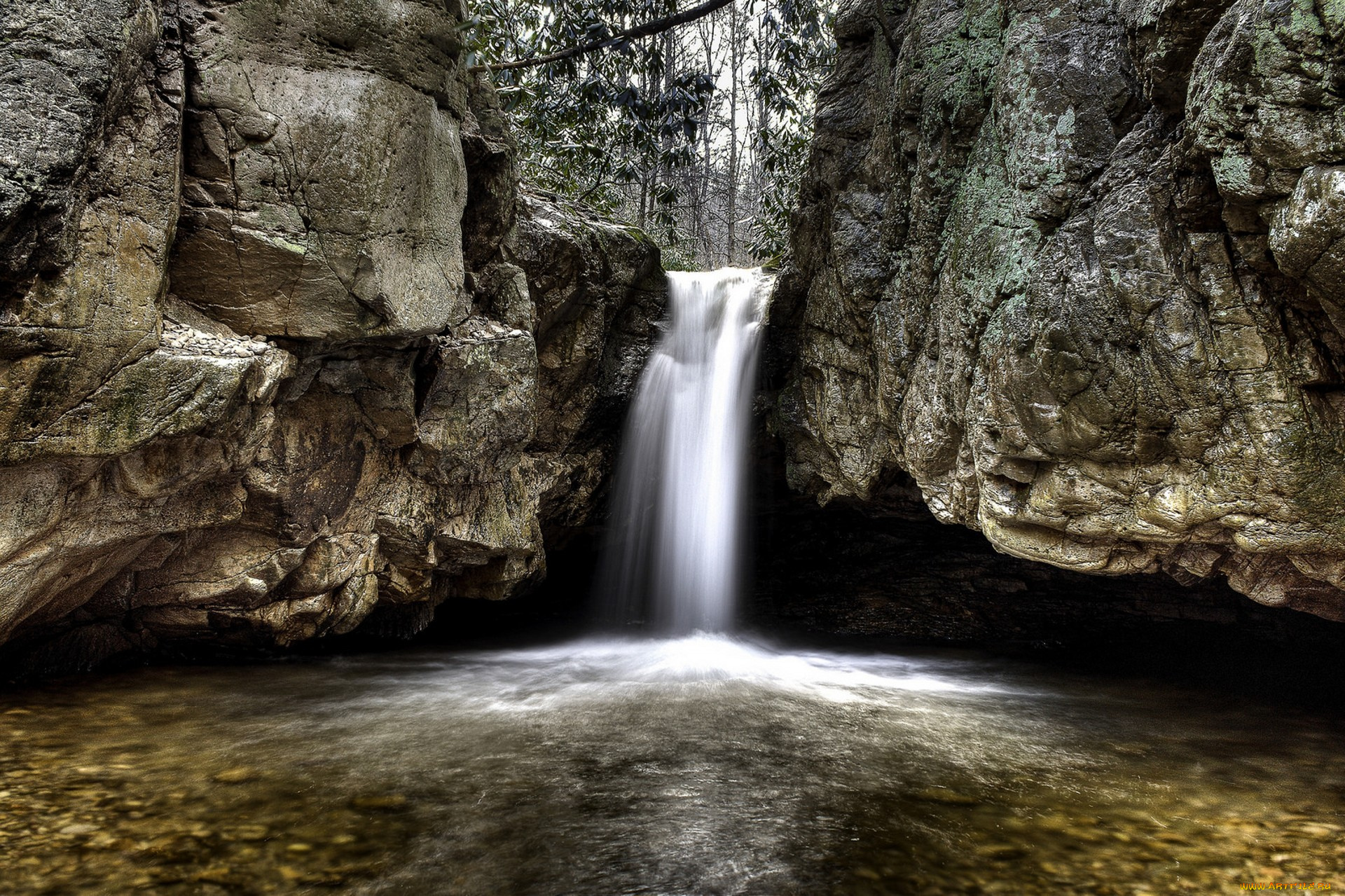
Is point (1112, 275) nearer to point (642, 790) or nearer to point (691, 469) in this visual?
point (642, 790)

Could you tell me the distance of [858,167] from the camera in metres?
8.16

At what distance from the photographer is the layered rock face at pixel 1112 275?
386 cm

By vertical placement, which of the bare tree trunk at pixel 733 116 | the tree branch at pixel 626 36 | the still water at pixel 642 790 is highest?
the bare tree trunk at pixel 733 116

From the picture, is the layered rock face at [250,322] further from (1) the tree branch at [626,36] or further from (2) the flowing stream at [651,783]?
(2) the flowing stream at [651,783]

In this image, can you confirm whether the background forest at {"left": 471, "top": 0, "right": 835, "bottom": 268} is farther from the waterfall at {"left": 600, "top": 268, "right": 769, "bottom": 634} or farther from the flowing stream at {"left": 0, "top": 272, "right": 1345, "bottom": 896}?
the flowing stream at {"left": 0, "top": 272, "right": 1345, "bottom": 896}

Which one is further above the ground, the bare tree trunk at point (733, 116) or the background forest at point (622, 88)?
the bare tree trunk at point (733, 116)

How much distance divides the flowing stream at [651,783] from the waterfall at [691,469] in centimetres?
245

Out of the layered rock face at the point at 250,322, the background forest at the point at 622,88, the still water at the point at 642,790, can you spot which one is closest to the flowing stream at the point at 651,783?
the still water at the point at 642,790

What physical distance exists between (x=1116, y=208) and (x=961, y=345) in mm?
1737

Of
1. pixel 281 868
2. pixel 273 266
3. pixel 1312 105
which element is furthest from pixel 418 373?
pixel 1312 105

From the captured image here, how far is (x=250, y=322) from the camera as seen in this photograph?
5578 mm

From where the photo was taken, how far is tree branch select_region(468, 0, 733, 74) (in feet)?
22.5

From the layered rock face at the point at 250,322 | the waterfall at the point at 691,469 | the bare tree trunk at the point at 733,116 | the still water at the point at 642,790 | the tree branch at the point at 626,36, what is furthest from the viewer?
the bare tree trunk at the point at 733,116

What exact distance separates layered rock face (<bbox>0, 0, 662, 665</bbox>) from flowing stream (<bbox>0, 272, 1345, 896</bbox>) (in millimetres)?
994
